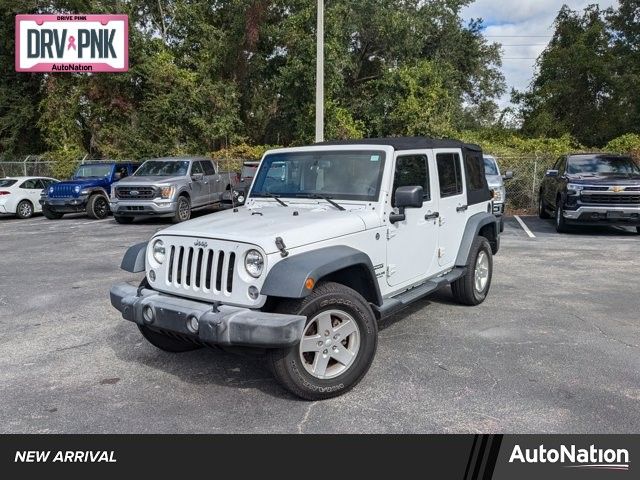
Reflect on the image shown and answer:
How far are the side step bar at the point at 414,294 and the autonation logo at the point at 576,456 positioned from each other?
155 cm

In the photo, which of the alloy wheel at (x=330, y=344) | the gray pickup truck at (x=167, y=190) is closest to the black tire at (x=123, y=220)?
the gray pickup truck at (x=167, y=190)

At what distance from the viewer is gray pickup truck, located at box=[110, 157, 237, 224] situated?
48.1 feet

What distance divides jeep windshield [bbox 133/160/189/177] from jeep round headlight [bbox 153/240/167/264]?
1181 centimetres

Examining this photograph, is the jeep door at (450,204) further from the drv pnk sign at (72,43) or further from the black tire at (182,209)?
the drv pnk sign at (72,43)

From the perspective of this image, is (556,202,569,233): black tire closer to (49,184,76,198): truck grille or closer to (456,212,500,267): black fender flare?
(456,212,500,267): black fender flare

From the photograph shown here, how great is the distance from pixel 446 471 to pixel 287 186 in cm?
299

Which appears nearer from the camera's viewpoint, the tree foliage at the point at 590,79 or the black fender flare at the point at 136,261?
the black fender flare at the point at 136,261

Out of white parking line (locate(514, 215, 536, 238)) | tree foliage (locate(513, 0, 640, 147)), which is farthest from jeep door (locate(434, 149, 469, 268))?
tree foliage (locate(513, 0, 640, 147))

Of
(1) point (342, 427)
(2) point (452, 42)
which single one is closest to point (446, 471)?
(1) point (342, 427)

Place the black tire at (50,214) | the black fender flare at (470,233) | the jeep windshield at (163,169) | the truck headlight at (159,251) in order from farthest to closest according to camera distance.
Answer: the black tire at (50,214) < the jeep windshield at (163,169) < the black fender flare at (470,233) < the truck headlight at (159,251)

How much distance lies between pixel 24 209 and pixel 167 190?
6639 millimetres

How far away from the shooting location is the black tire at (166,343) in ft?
15.4

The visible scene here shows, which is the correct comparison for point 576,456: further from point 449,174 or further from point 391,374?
point 449,174


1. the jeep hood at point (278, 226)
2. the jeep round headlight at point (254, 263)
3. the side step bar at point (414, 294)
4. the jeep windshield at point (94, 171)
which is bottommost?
the side step bar at point (414, 294)
